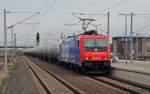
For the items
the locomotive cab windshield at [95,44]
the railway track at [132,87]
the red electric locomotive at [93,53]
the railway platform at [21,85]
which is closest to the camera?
the railway track at [132,87]

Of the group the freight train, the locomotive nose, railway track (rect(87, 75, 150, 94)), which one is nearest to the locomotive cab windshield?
the freight train

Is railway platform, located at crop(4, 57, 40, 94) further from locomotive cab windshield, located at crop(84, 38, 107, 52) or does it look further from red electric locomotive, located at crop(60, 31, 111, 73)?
locomotive cab windshield, located at crop(84, 38, 107, 52)

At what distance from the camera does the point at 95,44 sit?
98.9 ft

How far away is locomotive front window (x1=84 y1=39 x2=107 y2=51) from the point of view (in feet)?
98.2

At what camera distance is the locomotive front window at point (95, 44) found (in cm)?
2994

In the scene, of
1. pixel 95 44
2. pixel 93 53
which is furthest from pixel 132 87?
pixel 95 44

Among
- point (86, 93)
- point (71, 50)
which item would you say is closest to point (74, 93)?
point (86, 93)

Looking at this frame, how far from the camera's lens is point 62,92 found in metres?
19.2

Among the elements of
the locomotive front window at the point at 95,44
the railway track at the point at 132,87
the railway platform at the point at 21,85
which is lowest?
the railway platform at the point at 21,85

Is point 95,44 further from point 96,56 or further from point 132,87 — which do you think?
point 132,87

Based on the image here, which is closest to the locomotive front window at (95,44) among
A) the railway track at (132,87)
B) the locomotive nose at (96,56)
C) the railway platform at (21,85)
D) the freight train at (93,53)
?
the freight train at (93,53)

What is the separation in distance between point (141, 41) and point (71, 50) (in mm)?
89045

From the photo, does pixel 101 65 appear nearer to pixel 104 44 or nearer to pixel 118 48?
pixel 104 44

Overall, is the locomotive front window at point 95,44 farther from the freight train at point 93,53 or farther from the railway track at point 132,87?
the railway track at point 132,87
